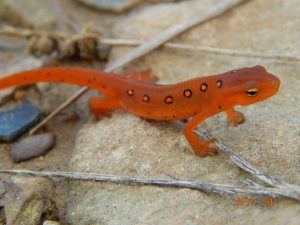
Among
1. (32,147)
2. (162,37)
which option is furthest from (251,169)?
(162,37)

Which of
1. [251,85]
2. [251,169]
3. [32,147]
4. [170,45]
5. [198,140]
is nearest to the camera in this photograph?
[251,169]

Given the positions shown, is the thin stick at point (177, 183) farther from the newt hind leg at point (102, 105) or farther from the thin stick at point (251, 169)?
the newt hind leg at point (102, 105)

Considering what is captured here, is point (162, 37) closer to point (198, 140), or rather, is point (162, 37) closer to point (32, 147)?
point (198, 140)

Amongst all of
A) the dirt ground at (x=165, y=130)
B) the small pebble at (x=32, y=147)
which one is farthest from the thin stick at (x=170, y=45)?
the small pebble at (x=32, y=147)

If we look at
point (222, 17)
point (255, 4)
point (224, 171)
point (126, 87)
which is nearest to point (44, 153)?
point (126, 87)

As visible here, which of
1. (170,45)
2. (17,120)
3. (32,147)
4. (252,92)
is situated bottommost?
(32,147)

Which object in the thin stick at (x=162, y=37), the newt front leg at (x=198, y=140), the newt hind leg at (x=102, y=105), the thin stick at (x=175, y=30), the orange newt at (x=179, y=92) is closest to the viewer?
the orange newt at (x=179, y=92)

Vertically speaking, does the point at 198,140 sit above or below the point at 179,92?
below

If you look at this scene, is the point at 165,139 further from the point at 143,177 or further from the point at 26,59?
the point at 26,59
